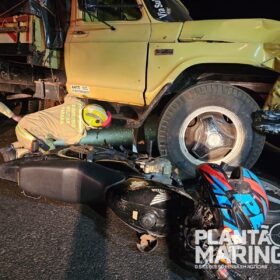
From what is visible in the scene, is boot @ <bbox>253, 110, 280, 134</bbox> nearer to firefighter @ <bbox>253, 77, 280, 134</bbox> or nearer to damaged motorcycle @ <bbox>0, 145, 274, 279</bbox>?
firefighter @ <bbox>253, 77, 280, 134</bbox>

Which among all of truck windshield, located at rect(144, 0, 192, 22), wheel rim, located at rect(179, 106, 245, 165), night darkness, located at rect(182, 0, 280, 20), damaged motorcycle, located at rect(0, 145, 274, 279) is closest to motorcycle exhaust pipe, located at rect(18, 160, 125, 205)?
damaged motorcycle, located at rect(0, 145, 274, 279)

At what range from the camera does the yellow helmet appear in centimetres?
346

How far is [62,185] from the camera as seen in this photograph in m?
2.66

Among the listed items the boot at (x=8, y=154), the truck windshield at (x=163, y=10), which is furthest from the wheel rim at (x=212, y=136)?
the boot at (x=8, y=154)

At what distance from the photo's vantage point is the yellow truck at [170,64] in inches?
133

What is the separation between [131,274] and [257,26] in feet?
8.54

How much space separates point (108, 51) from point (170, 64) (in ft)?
2.52

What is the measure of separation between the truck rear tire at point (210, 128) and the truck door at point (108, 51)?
1.58ft

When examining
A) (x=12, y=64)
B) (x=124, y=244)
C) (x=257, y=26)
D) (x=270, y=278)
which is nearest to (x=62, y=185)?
(x=124, y=244)

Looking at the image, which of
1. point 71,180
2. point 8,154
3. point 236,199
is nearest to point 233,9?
point 8,154

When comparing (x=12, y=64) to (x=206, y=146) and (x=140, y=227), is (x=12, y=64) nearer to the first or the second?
(x=206, y=146)

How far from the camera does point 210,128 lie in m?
3.68

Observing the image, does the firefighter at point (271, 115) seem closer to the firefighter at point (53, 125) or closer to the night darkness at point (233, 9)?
the firefighter at point (53, 125)

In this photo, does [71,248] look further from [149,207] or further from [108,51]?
[108,51]
